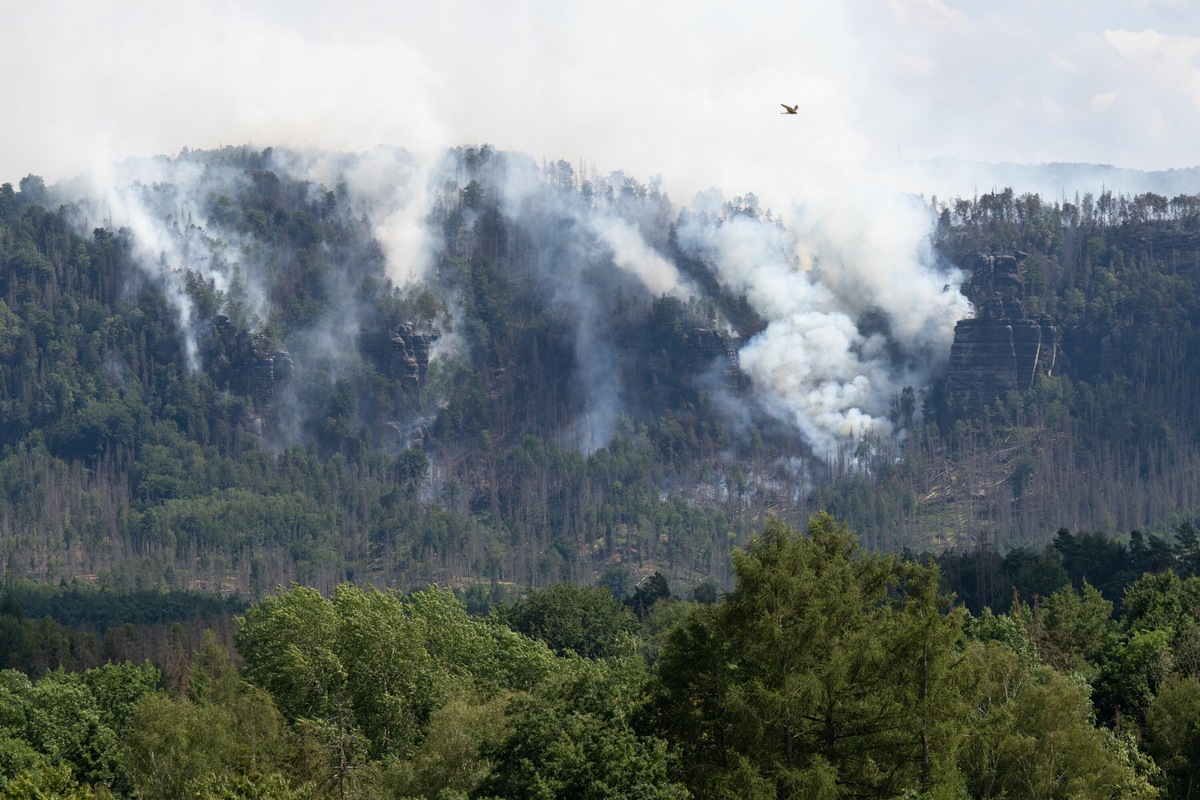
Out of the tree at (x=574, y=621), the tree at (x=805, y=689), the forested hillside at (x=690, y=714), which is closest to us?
the forested hillside at (x=690, y=714)

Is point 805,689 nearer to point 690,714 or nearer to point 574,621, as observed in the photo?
point 690,714

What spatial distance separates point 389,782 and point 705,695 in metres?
15.5

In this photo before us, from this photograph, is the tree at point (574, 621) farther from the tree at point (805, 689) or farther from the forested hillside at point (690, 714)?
the tree at point (805, 689)

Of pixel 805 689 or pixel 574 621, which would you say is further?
pixel 574 621

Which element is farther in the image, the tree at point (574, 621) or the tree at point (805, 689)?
the tree at point (574, 621)

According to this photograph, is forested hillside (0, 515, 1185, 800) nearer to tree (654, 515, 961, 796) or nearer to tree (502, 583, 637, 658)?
tree (654, 515, 961, 796)

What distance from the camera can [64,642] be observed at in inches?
6412

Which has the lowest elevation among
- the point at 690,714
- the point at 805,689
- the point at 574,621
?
the point at 690,714

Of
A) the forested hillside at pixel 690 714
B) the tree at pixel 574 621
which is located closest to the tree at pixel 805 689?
the forested hillside at pixel 690 714

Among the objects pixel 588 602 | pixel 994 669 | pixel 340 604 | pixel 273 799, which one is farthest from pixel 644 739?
pixel 588 602

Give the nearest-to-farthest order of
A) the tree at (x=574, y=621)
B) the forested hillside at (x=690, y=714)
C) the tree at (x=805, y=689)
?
the forested hillside at (x=690, y=714) → the tree at (x=805, y=689) → the tree at (x=574, y=621)

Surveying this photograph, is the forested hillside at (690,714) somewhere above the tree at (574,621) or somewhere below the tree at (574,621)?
below

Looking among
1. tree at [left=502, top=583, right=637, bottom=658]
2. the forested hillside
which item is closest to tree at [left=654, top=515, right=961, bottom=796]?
the forested hillside

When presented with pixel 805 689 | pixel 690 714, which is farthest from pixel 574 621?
pixel 805 689
